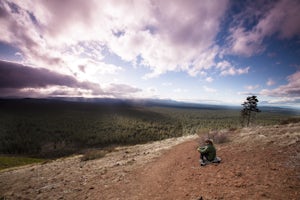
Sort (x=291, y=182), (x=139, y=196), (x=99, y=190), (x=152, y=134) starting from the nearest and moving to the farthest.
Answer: (x=291, y=182)
(x=139, y=196)
(x=99, y=190)
(x=152, y=134)

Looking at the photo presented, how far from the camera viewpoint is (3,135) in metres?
89.6

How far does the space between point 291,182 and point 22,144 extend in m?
100

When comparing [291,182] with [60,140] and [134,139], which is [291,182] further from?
[60,140]

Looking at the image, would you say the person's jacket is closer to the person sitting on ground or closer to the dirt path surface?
the person sitting on ground

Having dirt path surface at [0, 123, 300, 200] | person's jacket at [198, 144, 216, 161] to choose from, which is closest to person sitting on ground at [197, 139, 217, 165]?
person's jacket at [198, 144, 216, 161]

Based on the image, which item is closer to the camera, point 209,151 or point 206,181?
point 206,181

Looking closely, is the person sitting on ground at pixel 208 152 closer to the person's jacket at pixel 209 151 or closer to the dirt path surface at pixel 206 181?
the person's jacket at pixel 209 151

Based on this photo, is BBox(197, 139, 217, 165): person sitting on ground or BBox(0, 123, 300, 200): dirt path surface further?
BBox(197, 139, 217, 165): person sitting on ground

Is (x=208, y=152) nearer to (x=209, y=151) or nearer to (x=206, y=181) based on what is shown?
(x=209, y=151)

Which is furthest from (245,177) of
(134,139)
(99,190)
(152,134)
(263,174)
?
(152,134)

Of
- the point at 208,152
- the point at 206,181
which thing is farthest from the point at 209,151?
the point at 206,181

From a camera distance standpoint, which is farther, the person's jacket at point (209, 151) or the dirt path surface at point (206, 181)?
the person's jacket at point (209, 151)

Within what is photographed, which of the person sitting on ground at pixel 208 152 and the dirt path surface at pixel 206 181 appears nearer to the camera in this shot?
the dirt path surface at pixel 206 181

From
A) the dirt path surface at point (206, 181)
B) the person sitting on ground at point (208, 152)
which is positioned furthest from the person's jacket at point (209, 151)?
the dirt path surface at point (206, 181)
